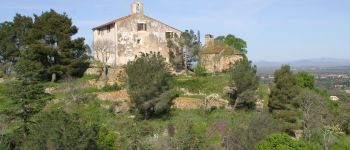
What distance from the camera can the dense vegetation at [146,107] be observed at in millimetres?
29281

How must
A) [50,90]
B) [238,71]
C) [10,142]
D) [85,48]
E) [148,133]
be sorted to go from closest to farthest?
[10,142] → [148,133] → [238,71] → [50,90] → [85,48]

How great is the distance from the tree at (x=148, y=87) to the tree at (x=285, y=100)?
8988 millimetres

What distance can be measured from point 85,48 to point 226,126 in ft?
66.9

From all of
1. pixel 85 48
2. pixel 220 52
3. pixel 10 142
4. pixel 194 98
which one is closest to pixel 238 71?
pixel 194 98

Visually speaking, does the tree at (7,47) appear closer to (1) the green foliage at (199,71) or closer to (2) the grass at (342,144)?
(1) the green foliage at (199,71)

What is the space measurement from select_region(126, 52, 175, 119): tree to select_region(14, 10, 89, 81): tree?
982cm

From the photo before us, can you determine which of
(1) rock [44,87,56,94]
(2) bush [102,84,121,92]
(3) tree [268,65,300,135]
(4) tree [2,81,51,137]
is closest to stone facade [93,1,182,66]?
(2) bush [102,84,121,92]

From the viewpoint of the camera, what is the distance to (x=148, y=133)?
116ft

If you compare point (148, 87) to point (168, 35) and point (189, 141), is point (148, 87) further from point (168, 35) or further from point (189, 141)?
point (168, 35)

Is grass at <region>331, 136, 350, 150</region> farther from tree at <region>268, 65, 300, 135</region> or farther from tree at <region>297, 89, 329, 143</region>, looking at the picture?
tree at <region>268, 65, 300, 135</region>

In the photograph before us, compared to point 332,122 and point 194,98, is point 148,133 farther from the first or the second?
point 332,122

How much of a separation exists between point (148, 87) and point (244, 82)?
29.0ft

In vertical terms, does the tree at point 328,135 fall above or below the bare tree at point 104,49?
below

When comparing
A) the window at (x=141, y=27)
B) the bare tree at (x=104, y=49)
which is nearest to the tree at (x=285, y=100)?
the window at (x=141, y=27)
